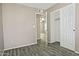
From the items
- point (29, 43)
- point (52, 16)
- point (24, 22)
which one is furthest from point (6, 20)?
point (52, 16)

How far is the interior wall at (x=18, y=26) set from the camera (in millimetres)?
4348

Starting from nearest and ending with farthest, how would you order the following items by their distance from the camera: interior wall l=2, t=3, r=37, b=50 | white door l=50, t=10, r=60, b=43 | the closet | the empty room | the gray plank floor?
the gray plank floor < the empty room < the closet < interior wall l=2, t=3, r=37, b=50 < white door l=50, t=10, r=60, b=43

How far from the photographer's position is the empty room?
12.4 feet

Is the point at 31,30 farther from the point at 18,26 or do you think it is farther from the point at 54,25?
the point at 54,25

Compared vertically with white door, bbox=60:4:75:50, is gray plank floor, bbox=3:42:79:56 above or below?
below

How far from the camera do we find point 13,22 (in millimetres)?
4613

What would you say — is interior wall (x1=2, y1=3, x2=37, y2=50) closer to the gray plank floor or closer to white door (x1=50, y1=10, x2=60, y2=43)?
the gray plank floor

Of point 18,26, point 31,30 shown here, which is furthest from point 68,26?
point 18,26

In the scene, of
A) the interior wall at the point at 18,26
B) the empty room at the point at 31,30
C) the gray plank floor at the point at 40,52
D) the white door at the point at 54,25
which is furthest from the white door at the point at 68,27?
the interior wall at the point at 18,26

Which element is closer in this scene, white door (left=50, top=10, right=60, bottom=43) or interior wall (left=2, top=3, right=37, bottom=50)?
interior wall (left=2, top=3, right=37, bottom=50)

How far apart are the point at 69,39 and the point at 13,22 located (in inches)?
114

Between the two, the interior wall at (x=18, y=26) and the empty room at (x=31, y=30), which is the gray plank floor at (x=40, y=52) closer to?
the empty room at (x=31, y=30)

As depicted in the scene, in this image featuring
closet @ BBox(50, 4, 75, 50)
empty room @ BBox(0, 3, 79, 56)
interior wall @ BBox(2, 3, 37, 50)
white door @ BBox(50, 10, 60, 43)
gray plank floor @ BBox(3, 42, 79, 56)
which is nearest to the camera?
gray plank floor @ BBox(3, 42, 79, 56)

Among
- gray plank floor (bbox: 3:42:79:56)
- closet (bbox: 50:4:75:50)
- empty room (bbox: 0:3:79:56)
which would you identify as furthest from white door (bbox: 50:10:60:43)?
gray plank floor (bbox: 3:42:79:56)
